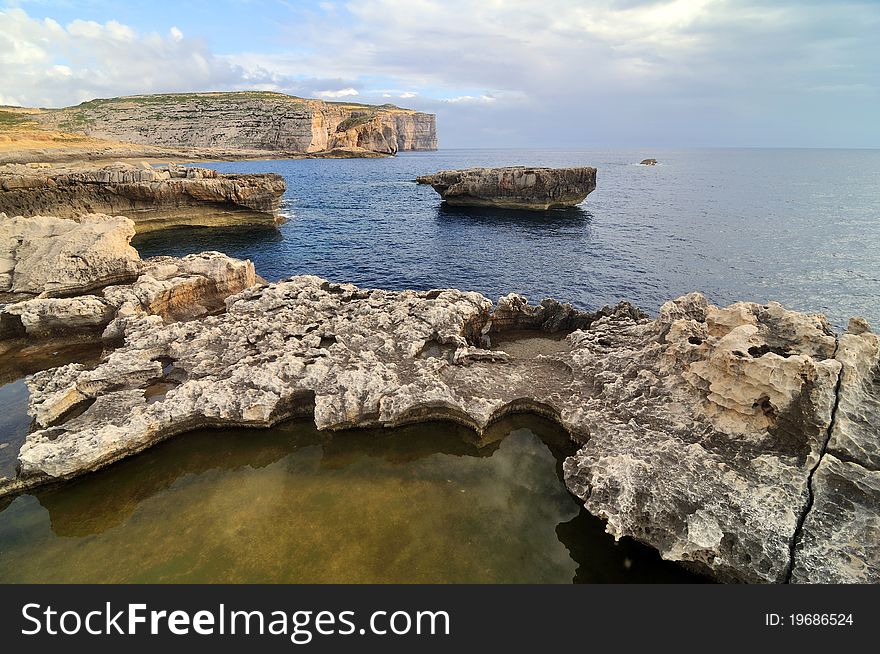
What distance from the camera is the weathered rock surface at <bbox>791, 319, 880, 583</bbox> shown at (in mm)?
8164

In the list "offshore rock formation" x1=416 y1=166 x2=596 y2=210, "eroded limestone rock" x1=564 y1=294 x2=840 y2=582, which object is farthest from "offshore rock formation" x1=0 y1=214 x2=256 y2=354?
"offshore rock formation" x1=416 y1=166 x2=596 y2=210

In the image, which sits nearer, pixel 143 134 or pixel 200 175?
pixel 200 175

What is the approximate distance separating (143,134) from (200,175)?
131442mm

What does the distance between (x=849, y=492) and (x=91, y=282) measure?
34505mm

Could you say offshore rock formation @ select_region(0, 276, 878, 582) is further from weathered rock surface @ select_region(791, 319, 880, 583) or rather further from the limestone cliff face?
the limestone cliff face

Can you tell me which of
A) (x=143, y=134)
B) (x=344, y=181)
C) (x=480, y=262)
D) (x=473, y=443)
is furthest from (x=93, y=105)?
(x=473, y=443)

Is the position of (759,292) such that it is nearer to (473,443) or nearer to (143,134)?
(473,443)

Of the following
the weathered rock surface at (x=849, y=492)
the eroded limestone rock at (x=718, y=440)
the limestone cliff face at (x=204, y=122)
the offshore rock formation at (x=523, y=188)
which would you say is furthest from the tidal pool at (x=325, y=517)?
the limestone cliff face at (x=204, y=122)

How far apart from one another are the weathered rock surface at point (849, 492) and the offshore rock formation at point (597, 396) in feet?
0.11

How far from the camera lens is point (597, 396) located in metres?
14.2

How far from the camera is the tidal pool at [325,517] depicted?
9.59 metres

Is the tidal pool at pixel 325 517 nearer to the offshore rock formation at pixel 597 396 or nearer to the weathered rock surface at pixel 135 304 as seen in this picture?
the offshore rock formation at pixel 597 396

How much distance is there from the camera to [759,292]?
30953 mm

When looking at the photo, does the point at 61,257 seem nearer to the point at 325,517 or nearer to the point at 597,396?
the point at 325,517
